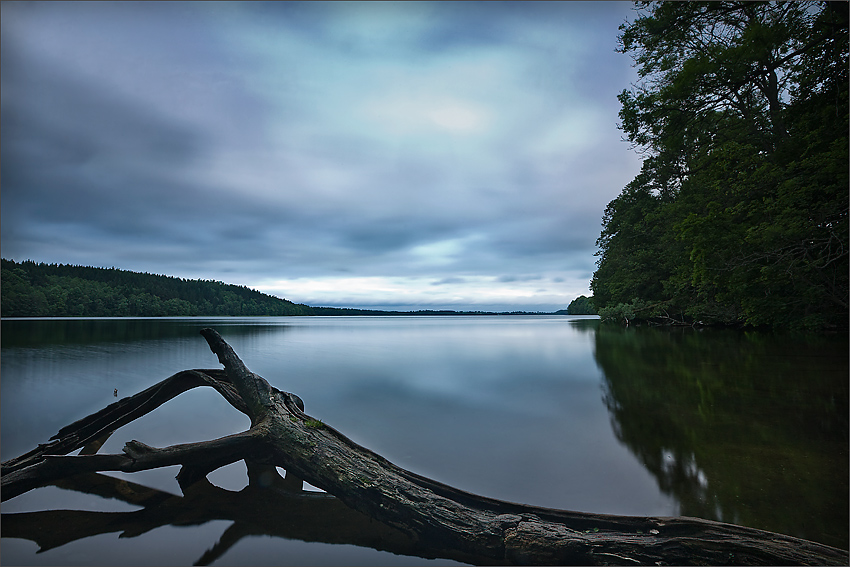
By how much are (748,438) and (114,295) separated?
102261 millimetres

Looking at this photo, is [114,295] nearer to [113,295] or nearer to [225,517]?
[113,295]

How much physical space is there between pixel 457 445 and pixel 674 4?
10.8 m

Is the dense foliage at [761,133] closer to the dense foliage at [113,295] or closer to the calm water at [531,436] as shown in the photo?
the calm water at [531,436]

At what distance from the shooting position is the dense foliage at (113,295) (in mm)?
63344

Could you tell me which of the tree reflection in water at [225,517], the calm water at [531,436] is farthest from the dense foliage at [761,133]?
the tree reflection in water at [225,517]

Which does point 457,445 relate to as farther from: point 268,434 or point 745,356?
point 745,356

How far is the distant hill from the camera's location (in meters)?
63.4

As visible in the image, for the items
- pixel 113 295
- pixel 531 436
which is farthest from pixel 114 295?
pixel 531 436

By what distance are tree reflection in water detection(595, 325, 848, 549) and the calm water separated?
0.07ft

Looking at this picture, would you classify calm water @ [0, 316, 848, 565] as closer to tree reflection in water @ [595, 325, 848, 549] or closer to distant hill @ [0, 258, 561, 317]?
tree reflection in water @ [595, 325, 848, 549]

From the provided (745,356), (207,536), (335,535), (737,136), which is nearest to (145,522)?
(207,536)

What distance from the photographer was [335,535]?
105 inches

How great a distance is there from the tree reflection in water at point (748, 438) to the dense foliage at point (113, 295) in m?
58.6

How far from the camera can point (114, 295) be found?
8256 cm
